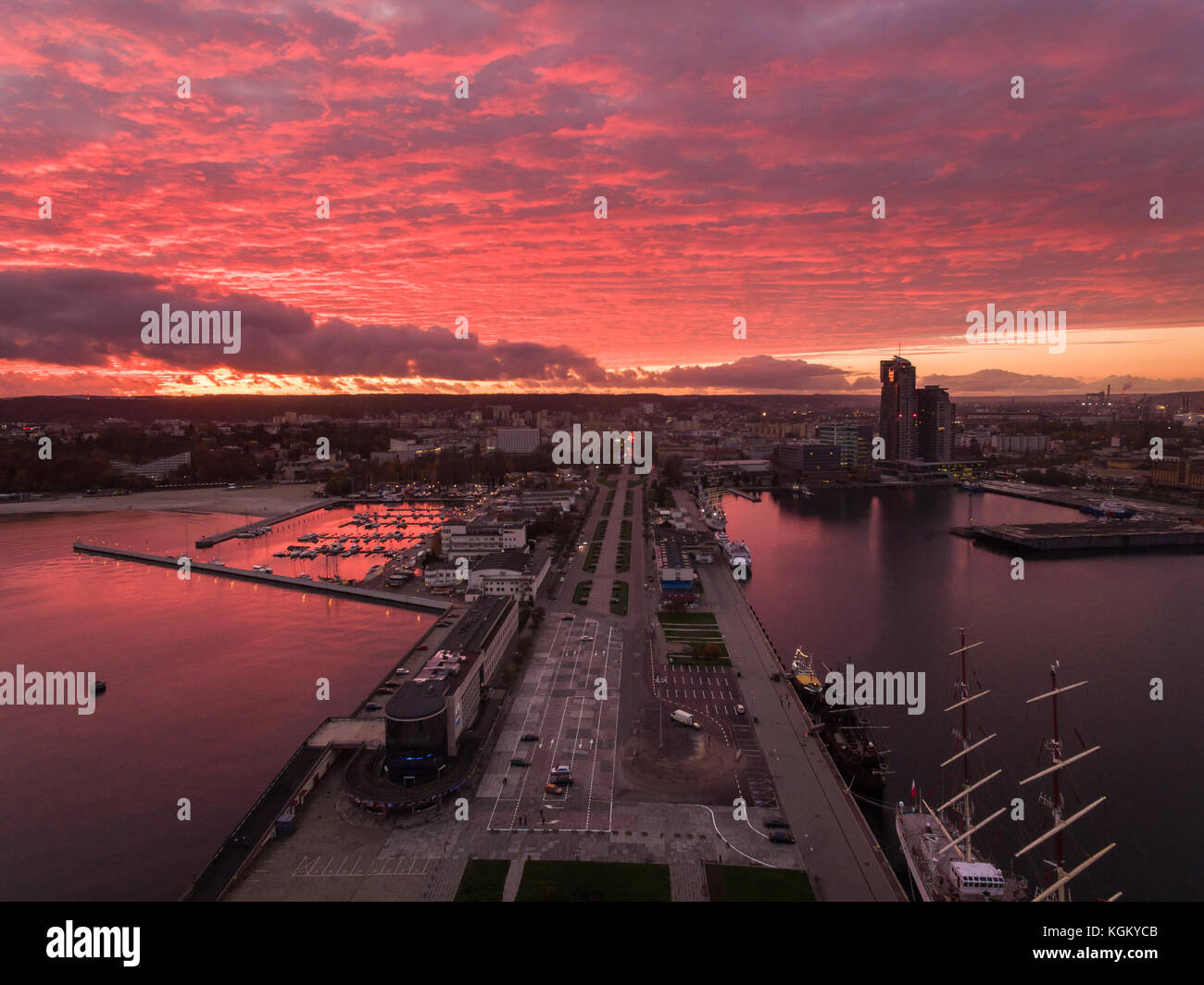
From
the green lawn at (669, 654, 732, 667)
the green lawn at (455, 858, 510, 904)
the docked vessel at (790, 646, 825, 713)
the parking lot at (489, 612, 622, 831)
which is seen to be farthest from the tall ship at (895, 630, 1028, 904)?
the green lawn at (669, 654, 732, 667)

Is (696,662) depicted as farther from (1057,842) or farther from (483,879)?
(483,879)

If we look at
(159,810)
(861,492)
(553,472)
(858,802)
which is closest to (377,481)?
(553,472)

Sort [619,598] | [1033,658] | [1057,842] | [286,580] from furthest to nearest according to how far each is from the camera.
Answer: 1. [286,580]
2. [619,598]
3. [1033,658]
4. [1057,842]

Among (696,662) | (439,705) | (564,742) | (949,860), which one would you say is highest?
(439,705)

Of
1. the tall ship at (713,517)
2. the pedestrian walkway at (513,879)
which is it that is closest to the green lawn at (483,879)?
the pedestrian walkway at (513,879)

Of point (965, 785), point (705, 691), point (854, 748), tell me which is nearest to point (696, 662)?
point (705, 691)

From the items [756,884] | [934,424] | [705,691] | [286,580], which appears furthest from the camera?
[934,424]

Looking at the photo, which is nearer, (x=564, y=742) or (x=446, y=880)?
(x=446, y=880)

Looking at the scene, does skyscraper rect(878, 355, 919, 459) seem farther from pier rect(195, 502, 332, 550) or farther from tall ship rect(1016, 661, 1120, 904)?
tall ship rect(1016, 661, 1120, 904)
